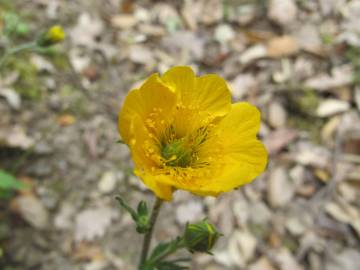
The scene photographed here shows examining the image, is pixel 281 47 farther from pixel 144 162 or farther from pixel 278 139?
pixel 144 162

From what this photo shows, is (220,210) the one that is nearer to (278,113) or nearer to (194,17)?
(278,113)

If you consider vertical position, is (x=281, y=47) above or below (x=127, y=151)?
above

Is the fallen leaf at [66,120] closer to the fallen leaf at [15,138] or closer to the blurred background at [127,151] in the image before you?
the blurred background at [127,151]

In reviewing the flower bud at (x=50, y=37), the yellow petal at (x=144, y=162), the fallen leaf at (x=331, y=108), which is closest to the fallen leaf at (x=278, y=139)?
the fallen leaf at (x=331, y=108)

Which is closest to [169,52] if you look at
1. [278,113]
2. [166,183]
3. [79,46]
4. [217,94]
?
[79,46]

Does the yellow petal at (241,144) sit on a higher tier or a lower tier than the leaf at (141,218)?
higher

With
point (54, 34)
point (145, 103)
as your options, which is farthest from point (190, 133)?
point (54, 34)

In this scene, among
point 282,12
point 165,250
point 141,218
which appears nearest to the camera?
point 141,218

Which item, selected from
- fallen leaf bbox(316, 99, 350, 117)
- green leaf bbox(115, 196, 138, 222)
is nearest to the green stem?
green leaf bbox(115, 196, 138, 222)
